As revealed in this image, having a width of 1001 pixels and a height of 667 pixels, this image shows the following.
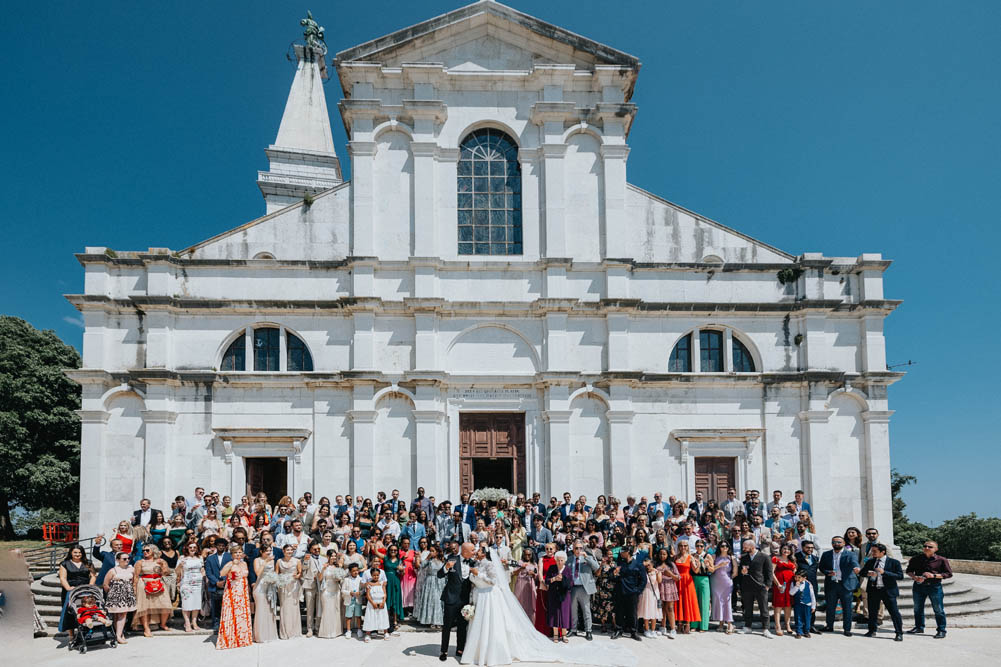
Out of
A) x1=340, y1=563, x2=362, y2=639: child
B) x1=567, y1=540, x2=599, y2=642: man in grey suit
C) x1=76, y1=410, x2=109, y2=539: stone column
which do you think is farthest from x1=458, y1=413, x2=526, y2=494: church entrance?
x1=76, y1=410, x2=109, y2=539: stone column

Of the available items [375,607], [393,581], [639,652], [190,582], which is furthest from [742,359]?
[190,582]

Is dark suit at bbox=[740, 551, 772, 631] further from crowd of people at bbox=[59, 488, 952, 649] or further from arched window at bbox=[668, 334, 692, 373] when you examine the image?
arched window at bbox=[668, 334, 692, 373]

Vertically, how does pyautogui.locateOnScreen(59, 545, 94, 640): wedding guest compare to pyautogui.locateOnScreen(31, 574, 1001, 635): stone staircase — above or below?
above

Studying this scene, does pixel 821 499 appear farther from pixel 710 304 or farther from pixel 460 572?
pixel 460 572

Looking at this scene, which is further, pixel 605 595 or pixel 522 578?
pixel 605 595

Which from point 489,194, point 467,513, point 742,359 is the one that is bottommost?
point 467,513

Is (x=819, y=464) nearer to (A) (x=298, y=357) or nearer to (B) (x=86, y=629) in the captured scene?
(A) (x=298, y=357)

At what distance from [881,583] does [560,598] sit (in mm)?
6223

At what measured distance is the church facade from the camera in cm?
2073

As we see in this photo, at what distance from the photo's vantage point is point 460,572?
11961 mm

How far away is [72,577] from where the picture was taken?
516 inches

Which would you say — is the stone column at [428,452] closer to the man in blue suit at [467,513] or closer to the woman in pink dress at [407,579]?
the man in blue suit at [467,513]

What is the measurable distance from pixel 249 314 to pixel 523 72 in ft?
35.4

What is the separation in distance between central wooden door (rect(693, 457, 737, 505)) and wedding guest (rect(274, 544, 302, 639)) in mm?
12260
